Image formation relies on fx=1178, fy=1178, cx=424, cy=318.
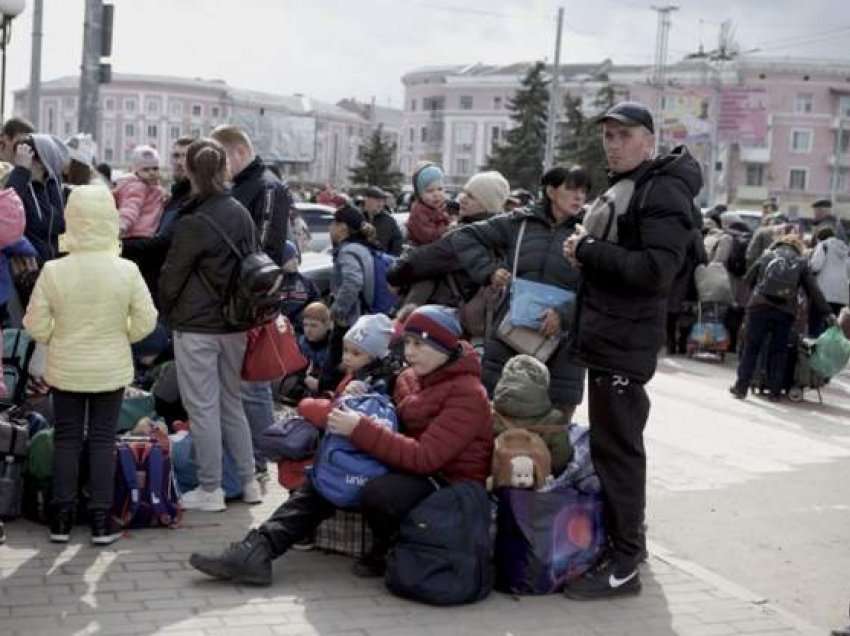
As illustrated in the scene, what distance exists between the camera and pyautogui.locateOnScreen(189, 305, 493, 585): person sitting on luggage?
531 cm

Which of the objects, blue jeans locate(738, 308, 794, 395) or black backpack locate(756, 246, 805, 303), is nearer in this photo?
black backpack locate(756, 246, 805, 303)

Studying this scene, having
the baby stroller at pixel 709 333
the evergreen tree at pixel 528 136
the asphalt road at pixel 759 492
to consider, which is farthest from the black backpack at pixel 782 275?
the evergreen tree at pixel 528 136

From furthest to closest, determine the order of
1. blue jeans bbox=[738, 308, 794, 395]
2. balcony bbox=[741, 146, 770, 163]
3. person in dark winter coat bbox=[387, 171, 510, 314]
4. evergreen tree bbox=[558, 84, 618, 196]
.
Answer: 1. balcony bbox=[741, 146, 770, 163]
2. evergreen tree bbox=[558, 84, 618, 196]
3. blue jeans bbox=[738, 308, 794, 395]
4. person in dark winter coat bbox=[387, 171, 510, 314]

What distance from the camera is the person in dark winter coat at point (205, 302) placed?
6.27m

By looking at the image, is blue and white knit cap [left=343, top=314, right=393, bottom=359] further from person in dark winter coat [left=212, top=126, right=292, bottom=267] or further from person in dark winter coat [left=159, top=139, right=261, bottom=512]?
person in dark winter coat [left=212, top=126, right=292, bottom=267]

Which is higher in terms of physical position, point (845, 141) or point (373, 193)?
point (845, 141)

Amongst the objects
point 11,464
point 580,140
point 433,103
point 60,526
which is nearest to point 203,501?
point 60,526

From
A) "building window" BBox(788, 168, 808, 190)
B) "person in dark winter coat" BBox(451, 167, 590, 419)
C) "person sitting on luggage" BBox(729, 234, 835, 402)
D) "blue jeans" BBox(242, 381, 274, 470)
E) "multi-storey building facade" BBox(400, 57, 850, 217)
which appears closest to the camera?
"person in dark winter coat" BBox(451, 167, 590, 419)

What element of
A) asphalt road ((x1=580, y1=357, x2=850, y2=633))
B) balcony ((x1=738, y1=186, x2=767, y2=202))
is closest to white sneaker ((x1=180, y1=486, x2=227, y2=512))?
asphalt road ((x1=580, y1=357, x2=850, y2=633))

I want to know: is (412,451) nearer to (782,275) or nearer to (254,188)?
(254,188)

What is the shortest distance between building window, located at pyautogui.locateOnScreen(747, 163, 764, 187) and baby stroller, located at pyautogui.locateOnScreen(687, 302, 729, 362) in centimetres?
8657

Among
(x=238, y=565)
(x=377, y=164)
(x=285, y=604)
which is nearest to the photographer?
(x=285, y=604)

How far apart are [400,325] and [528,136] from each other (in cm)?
6988

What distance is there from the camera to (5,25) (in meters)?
13.8
